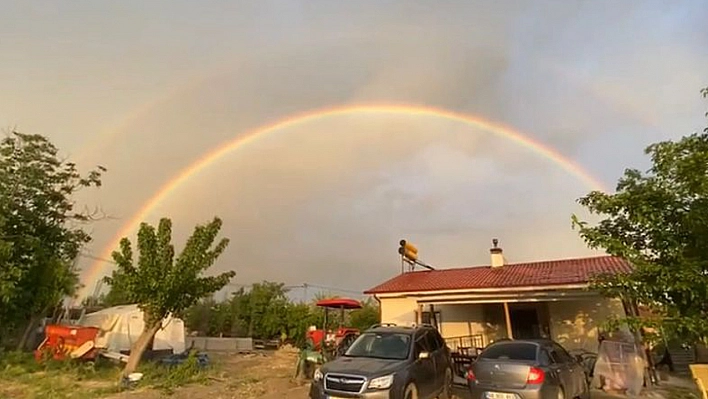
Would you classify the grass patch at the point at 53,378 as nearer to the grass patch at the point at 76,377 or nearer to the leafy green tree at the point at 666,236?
the grass patch at the point at 76,377

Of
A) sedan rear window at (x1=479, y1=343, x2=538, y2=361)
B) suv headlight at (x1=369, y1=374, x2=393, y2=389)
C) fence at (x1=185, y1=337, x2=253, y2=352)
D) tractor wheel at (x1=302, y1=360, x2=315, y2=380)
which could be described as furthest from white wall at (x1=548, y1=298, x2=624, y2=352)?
fence at (x1=185, y1=337, x2=253, y2=352)

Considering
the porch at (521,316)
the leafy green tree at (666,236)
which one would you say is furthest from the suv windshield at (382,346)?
the porch at (521,316)

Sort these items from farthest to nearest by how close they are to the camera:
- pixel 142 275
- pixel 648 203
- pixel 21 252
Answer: pixel 21 252
pixel 142 275
pixel 648 203

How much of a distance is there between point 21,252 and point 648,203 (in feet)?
75.7

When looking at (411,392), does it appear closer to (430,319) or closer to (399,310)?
(430,319)

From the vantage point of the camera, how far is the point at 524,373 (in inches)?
326

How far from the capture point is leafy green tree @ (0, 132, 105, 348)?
19148 millimetres

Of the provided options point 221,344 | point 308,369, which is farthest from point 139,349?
point 221,344

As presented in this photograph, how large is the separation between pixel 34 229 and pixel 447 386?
805 inches

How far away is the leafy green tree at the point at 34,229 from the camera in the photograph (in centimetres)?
1915

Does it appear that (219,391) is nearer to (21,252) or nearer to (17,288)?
(17,288)

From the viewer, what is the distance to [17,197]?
66.7 feet

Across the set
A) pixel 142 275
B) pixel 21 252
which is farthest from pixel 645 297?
pixel 21 252

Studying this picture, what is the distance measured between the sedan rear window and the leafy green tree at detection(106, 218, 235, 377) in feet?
34.4
